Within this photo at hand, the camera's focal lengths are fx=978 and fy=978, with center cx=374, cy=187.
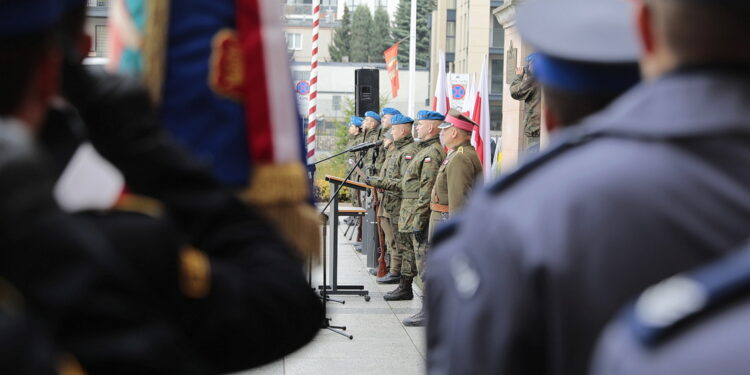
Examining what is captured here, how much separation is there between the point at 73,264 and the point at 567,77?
103 centimetres

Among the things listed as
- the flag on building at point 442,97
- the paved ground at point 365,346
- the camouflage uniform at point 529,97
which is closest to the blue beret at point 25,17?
the paved ground at point 365,346

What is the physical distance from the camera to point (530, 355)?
1.37 m

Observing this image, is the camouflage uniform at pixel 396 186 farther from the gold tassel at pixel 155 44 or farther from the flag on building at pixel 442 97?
the gold tassel at pixel 155 44

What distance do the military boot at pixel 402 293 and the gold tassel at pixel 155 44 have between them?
941cm

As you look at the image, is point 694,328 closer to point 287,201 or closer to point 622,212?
point 622,212

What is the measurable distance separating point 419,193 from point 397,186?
2.01 ft

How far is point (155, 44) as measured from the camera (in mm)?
1792

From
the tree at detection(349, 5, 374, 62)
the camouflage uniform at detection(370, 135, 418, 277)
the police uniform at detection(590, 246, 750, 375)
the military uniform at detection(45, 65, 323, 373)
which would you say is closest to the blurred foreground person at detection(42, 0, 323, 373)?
the military uniform at detection(45, 65, 323, 373)

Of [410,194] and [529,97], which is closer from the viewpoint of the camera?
[529,97]

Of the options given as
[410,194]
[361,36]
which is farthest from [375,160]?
[361,36]

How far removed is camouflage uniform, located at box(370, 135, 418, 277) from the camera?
1150 centimetres

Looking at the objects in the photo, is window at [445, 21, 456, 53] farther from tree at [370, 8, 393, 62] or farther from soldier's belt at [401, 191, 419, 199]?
soldier's belt at [401, 191, 419, 199]

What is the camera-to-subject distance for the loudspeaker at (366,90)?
66.1ft

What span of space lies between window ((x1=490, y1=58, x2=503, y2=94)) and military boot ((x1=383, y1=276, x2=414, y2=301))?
143 feet
